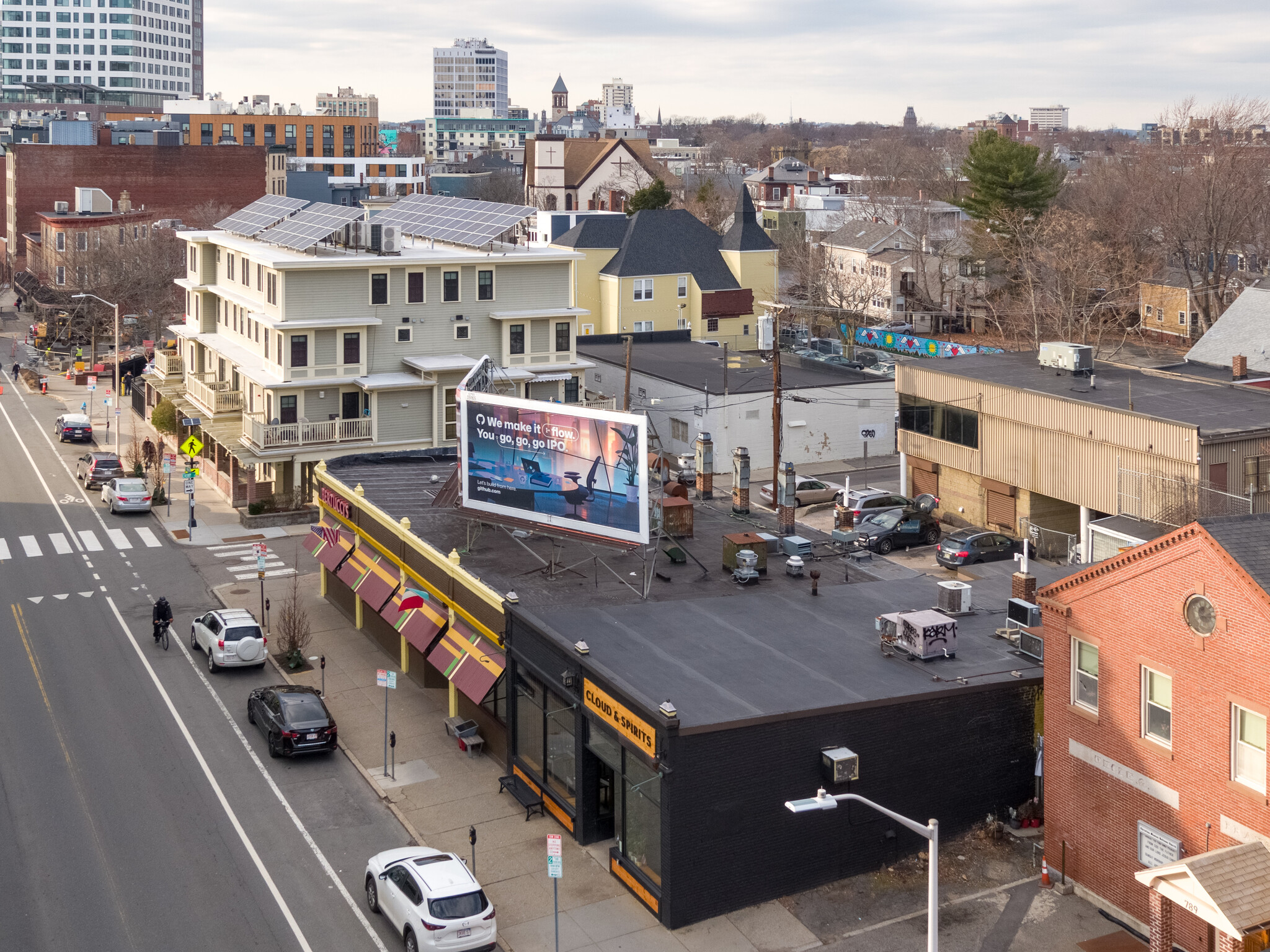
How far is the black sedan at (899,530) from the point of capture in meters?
48.4

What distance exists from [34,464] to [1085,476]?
157 ft

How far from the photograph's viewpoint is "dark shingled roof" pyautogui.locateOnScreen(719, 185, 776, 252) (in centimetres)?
8738

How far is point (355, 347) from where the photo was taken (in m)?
56.3

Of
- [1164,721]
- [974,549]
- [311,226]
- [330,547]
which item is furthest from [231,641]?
[1164,721]

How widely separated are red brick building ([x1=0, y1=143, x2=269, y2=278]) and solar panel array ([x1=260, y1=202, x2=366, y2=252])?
270 feet

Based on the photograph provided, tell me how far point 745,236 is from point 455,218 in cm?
2994

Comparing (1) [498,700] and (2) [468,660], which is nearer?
(1) [498,700]

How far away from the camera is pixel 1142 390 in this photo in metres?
48.8

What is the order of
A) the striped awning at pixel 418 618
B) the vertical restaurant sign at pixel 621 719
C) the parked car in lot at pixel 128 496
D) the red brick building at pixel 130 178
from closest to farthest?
the vertical restaurant sign at pixel 621 719
the striped awning at pixel 418 618
the parked car in lot at pixel 128 496
the red brick building at pixel 130 178

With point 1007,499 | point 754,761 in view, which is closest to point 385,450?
point 1007,499

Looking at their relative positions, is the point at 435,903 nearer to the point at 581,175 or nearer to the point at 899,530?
the point at 899,530

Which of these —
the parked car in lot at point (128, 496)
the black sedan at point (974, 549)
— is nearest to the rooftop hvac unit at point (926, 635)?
the black sedan at point (974, 549)

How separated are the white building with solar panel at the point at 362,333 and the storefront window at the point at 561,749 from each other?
28.6 metres

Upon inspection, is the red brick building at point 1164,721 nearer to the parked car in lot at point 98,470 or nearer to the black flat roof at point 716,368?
the black flat roof at point 716,368
